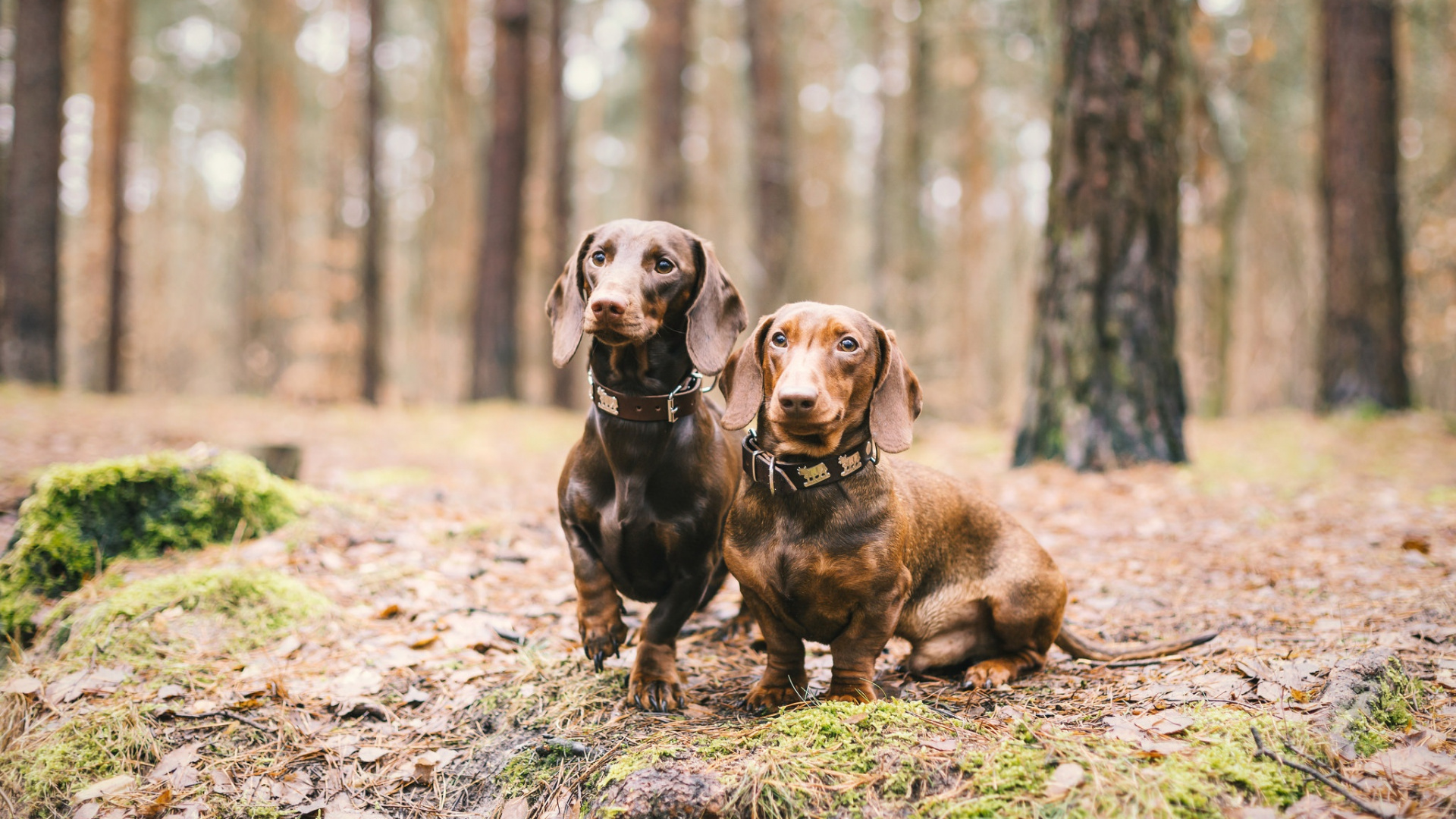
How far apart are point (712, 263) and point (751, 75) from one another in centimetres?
1073

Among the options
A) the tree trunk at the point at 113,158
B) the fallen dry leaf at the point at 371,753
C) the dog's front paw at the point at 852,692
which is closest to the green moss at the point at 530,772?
the fallen dry leaf at the point at 371,753

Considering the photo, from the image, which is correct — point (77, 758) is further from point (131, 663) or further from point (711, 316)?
point (711, 316)

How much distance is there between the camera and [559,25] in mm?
15578

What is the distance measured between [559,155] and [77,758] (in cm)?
1408

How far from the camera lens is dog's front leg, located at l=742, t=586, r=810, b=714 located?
9.23 ft

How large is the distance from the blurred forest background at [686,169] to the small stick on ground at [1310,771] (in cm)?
550

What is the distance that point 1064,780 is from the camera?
84.5 inches

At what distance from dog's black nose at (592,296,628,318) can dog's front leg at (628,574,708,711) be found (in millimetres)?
996

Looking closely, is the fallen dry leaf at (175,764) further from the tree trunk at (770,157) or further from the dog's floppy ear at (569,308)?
the tree trunk at (770,157)

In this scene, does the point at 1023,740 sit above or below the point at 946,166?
below

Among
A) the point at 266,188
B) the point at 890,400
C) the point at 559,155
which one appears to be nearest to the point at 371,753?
the point at 890,400

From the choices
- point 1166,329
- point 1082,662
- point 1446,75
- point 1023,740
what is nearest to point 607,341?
point 1023,740

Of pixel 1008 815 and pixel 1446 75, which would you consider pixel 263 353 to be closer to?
pixel 1008 815

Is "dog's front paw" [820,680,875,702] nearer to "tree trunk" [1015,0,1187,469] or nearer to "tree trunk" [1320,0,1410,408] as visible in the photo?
"tree trunk" [1015,0,1187,469]
